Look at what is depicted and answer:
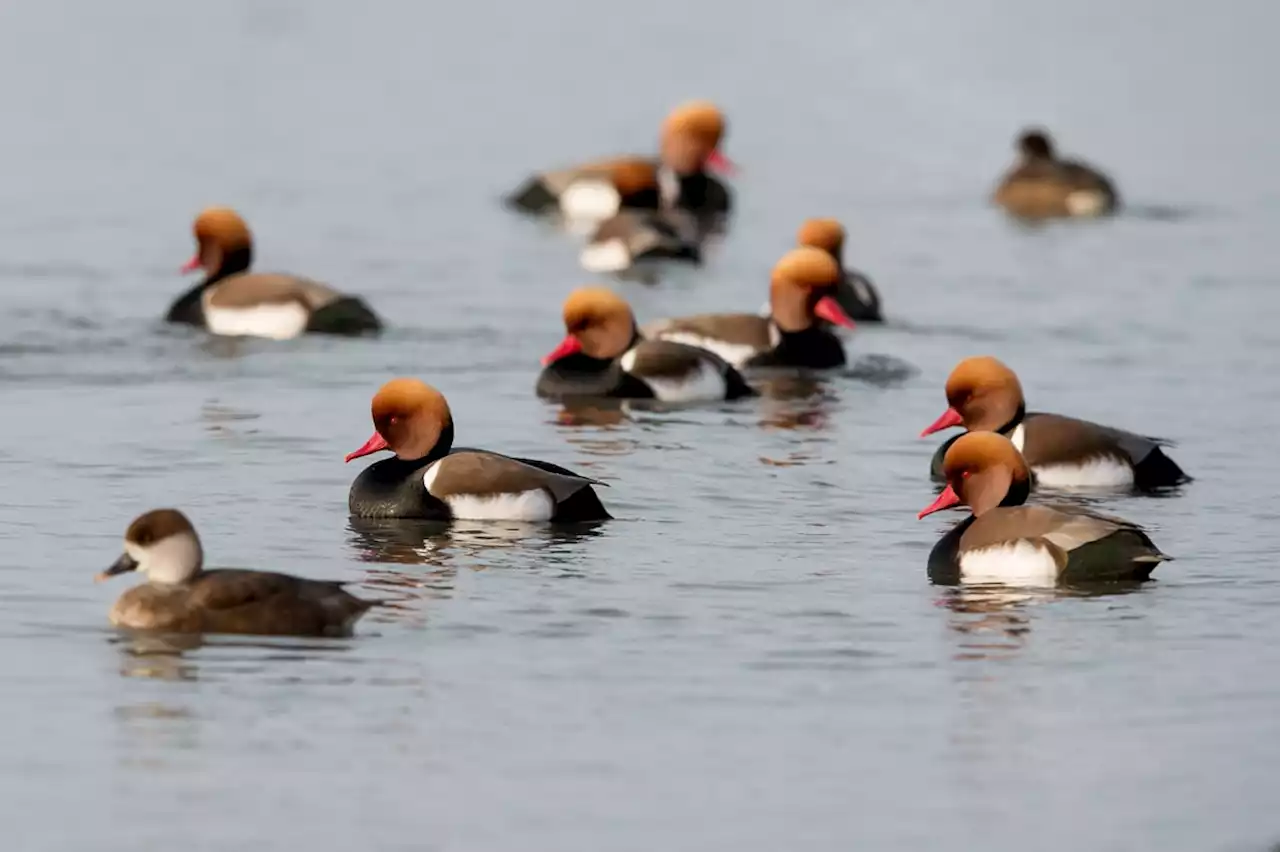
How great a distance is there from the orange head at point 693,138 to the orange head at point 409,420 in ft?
59.7

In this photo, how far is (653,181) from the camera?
3212 centimetres

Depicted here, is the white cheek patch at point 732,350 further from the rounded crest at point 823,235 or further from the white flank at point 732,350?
the rounded crest at point 823,235

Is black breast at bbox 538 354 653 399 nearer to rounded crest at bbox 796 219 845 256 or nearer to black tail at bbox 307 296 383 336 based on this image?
black tail at bbox 307 296 383 336

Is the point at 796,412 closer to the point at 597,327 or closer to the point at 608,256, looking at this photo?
the point at 597,327

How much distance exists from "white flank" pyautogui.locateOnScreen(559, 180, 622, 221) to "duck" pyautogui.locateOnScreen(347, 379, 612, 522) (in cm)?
1734

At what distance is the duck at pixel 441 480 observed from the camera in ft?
46.0

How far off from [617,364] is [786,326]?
2.01 meters

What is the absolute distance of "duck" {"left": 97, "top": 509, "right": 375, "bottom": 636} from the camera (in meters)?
11.3

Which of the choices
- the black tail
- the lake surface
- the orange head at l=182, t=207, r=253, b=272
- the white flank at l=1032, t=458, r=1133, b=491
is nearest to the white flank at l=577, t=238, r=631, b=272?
the lake surface

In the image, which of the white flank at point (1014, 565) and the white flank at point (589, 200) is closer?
the white flank at point (1014, 565)

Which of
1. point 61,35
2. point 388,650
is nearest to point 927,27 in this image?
point 61,35

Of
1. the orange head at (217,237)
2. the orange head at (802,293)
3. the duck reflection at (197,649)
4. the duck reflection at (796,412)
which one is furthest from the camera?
the orange head at (217,237)

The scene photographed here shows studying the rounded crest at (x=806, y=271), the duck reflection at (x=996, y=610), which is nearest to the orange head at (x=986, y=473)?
the duck reflection at (x=996, y=610)

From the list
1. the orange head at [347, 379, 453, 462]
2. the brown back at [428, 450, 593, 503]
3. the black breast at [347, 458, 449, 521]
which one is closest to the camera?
the brown back at [428, 450, 593, 503]
